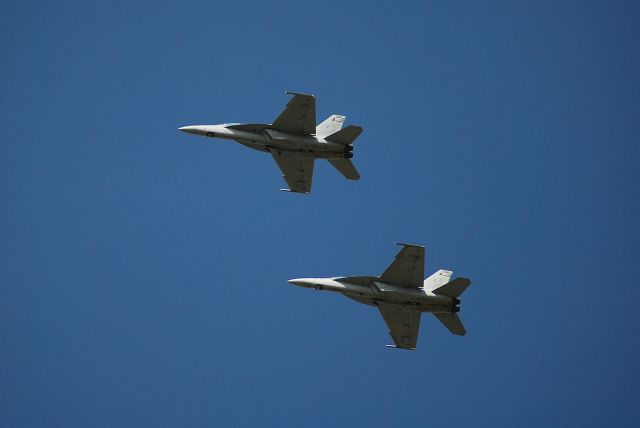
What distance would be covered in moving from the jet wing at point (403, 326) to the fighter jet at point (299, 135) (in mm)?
7870

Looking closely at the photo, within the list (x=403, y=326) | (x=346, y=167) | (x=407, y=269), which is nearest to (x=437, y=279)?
(x=407, y=269)

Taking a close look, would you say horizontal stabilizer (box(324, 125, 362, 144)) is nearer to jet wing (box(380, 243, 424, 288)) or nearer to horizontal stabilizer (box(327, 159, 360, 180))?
horizontal stabilizer (box(327, 159, 360, 180))

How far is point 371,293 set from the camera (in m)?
62.7

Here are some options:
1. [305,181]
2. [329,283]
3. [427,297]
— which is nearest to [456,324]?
[427,297]

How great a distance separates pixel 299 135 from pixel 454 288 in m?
A: 11.9

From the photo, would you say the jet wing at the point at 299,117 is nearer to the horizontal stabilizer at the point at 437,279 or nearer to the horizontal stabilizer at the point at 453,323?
the horizontal stabilizer at the point at 437,279

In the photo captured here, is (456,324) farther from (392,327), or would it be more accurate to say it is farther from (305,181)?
(305,181)

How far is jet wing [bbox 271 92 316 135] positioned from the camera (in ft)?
205

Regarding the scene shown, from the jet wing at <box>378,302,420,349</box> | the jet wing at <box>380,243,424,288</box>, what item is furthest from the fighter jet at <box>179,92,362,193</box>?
the jet wing at <box>378,302,420,349</box>

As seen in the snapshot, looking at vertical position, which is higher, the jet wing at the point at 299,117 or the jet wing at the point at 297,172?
the jet wing at the point at 299,117

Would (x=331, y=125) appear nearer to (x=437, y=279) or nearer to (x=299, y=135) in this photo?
(x=299, y=135)

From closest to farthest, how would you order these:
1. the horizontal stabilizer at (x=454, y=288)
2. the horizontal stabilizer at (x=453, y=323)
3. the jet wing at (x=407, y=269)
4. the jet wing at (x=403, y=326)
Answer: the horizontal stabilizer at (x=454, y=288), the jet wing at (x=407, y=269), the horizontal stabilizer at (x=453, y=323), the jet wing at (x=403, y=326)

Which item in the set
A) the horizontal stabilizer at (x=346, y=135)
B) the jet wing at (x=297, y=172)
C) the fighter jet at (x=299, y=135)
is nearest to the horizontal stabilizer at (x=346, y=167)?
the fighter jet at (x=299, y=135)

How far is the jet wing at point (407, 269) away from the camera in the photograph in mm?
61812
